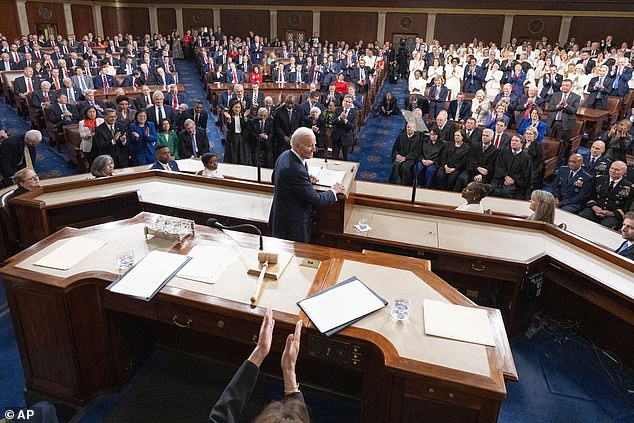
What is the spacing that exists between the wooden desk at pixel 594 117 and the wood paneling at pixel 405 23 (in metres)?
12.0

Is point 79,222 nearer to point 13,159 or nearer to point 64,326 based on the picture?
point 64,326

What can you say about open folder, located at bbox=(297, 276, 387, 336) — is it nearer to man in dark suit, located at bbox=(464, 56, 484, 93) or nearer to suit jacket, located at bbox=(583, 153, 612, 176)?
suit jacket, located at bbox=(583, 153, 612, 176)

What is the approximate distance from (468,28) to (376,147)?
43.5 feet

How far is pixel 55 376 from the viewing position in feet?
9.60

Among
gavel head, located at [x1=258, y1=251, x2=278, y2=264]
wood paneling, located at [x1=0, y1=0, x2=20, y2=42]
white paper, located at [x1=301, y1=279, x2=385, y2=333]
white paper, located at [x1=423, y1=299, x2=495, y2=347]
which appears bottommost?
white paper, located at [x1=423, y1=299, x2=495, y2=347]

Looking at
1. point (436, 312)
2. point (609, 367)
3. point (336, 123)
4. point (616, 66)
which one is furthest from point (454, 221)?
point (616, 66)

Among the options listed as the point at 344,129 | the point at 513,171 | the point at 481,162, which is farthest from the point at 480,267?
the point at 344,129

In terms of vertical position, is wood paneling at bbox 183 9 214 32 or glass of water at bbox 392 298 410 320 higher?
wood paneling at bbox 183 9 214 32

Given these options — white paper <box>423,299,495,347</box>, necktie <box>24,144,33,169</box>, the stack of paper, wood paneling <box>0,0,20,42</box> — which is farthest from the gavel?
wood paneling <box>0,0,20,42</box>

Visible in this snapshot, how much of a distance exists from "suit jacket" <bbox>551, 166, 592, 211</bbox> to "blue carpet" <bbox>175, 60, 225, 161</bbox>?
219 inches

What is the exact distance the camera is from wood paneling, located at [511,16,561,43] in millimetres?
18528

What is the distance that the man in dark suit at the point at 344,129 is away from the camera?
804 cm

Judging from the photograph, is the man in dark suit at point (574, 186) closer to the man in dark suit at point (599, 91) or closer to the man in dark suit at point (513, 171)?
the man in dark suit at point (513, 171)

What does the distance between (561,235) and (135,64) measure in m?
13.9
